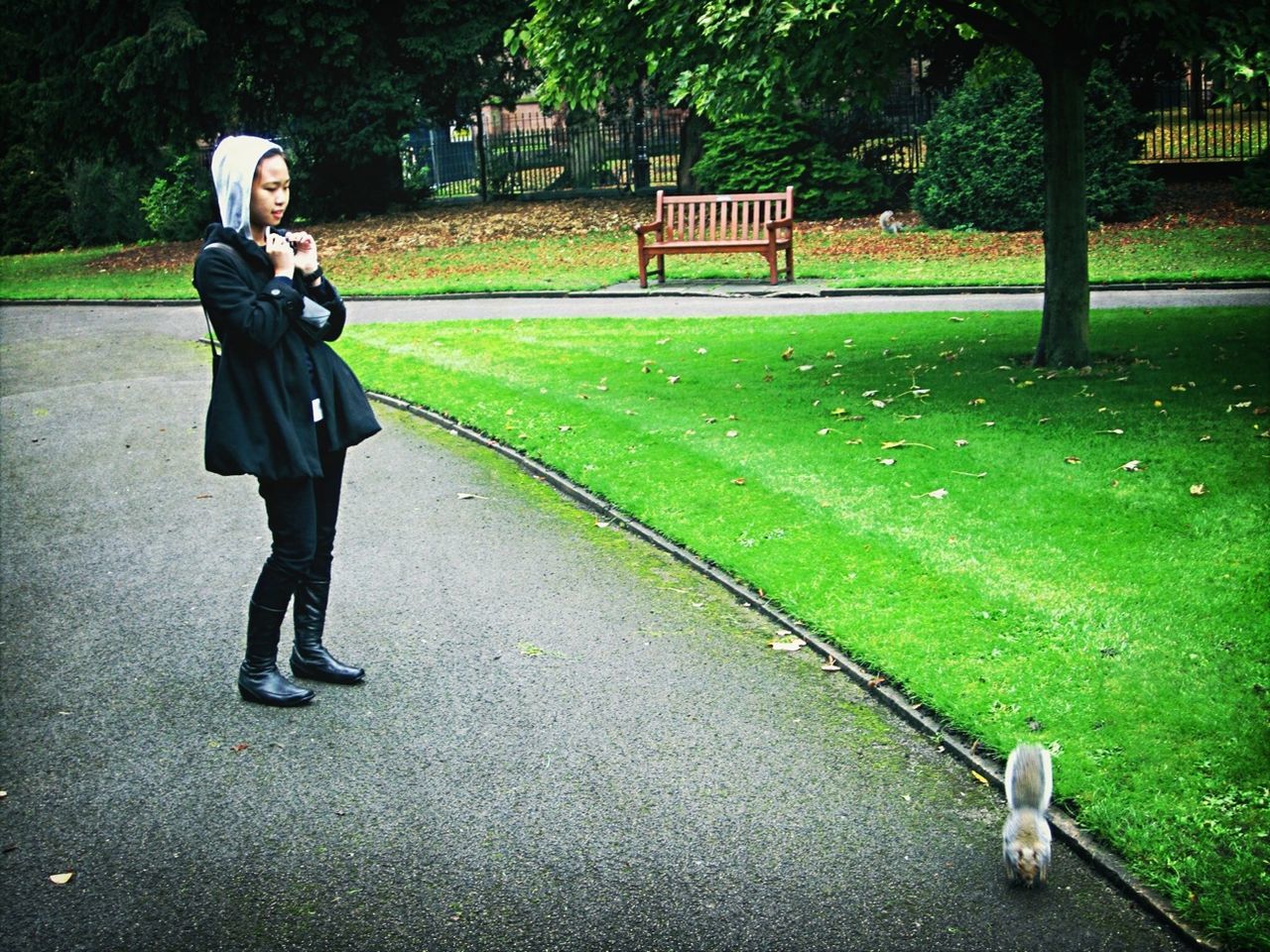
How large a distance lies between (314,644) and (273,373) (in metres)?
1.24

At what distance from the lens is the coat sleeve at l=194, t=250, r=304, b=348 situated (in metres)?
4.92

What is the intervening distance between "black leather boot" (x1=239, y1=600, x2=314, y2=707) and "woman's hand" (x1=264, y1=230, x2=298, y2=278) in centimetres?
134

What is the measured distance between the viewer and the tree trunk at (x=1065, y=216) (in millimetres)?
10883

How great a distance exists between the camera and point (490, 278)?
20.5 m

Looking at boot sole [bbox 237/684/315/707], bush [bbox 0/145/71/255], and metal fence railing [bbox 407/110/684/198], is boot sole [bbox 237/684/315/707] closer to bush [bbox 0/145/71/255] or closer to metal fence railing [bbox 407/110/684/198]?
metal fence railing [bbox 407/110/684/198]

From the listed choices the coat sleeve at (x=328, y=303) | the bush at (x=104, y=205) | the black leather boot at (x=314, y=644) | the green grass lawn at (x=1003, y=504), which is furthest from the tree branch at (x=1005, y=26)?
the bush at (x=104, y=205)

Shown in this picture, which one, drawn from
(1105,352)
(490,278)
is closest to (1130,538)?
(1105,352)

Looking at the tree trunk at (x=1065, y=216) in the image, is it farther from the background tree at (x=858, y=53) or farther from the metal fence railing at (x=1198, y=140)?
the metal fence railing at (x=1198, y=140)

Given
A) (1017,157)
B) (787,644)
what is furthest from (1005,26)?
(1017,157)

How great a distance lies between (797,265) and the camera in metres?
19.9

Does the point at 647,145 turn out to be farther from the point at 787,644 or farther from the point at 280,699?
the point at 280,699

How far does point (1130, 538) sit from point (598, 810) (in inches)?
143

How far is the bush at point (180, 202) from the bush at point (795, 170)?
14.3 m

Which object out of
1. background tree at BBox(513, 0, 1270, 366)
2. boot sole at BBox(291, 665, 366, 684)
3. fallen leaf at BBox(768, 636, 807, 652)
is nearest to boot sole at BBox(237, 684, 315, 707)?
boot sole at BBox(291, 665, 366, 684)
